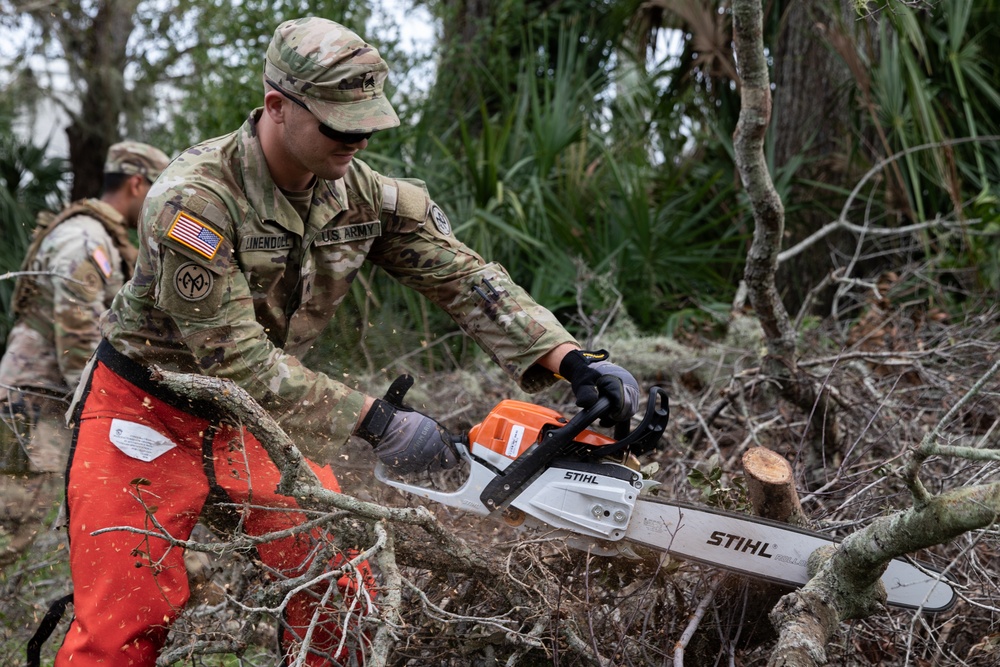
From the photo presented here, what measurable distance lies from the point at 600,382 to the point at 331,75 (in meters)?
1.19

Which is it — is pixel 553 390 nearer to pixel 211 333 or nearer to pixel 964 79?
pixel 211 333

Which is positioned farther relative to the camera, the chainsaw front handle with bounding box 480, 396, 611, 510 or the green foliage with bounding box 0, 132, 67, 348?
the green foliage with bounding box 0, 132, 67, 348

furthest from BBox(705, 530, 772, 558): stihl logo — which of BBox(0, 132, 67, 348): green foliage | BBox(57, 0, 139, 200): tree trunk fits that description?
BBox(57, 0, 139, 200): tree trunk

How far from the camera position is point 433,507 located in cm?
324

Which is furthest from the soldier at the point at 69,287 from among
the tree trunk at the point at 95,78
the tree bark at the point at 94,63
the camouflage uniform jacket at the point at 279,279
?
the tree bark at the point at 94,63

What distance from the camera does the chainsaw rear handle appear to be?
8.13ft

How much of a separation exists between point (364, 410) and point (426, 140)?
4.25 meters

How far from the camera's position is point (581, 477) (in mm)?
2490

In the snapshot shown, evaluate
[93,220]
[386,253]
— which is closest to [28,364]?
[93,220]

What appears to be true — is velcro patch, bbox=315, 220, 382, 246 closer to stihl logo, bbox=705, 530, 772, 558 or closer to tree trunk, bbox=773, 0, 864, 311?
stihl logo, bbox=705, 530, 772, 558

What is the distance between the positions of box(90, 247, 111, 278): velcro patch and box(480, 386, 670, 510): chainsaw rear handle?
9.78 feet

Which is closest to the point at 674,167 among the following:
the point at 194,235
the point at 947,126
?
the point at 947,126

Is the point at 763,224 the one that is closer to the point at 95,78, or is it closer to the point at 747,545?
the point at 747,545

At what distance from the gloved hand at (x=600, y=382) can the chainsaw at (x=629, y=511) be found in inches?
1.6
